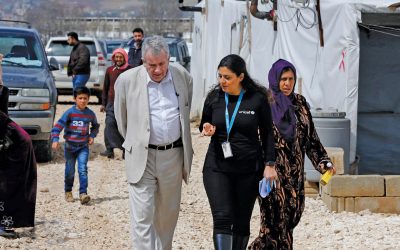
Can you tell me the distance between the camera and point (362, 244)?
9.13 meters

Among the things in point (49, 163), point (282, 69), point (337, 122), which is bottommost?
point (49, 163)

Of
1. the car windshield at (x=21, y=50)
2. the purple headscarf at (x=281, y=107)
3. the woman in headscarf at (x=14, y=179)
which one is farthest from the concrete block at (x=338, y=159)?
the car windshield at (x=21, y=50)

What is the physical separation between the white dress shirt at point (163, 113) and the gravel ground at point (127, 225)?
6.75 ft

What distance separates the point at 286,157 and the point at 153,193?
1065 millimetres

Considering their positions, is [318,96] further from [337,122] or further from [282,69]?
[282,69]

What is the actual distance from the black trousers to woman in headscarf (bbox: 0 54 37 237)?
2522mm

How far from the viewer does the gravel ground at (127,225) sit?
29.8 feet

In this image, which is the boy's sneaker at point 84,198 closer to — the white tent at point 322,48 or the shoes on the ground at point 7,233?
the shoes on the ground at point 7,233

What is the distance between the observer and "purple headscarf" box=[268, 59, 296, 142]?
7.48 m

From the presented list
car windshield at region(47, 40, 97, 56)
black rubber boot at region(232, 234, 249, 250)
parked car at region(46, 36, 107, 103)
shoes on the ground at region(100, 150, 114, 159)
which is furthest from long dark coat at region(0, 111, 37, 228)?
car windshield at region(47, 40, 97, 56)

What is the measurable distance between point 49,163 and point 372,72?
4652 millimetres

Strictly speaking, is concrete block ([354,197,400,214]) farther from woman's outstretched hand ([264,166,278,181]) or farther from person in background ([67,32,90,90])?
person in background ([67,32,90,90])

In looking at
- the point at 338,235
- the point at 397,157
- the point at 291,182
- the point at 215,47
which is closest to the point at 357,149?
the point at 397,157

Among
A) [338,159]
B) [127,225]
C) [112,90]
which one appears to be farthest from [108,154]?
[127,225]
